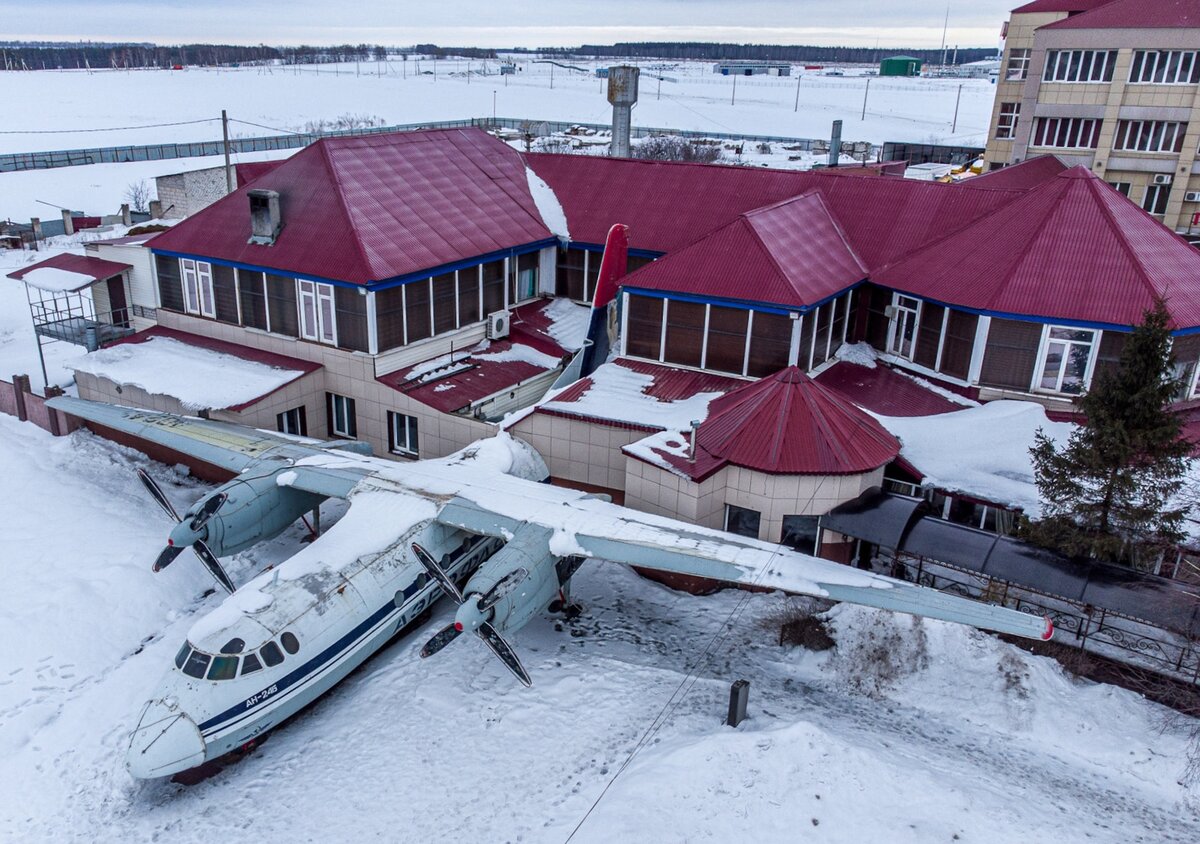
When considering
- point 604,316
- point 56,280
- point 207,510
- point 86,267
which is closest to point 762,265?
point 604,316

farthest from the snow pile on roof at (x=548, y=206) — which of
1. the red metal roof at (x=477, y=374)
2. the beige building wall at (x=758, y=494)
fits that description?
the beige building wall at (x=758, y=494)

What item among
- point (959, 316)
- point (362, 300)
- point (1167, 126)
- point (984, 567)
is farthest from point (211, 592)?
point (1167, 126)

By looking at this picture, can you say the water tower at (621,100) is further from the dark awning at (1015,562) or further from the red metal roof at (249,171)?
the dark awning at (1015,562)

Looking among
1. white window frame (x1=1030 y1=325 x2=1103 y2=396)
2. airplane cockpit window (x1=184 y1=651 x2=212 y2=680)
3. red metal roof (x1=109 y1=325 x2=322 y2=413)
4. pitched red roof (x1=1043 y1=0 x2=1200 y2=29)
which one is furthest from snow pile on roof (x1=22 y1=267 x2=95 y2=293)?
pitched red roof (x1=1043 y1=0 x2=1200 y2=29)

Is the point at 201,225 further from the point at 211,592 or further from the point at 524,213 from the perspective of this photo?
the point at 211,592

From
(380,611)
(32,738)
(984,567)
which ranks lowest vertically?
(32,738)

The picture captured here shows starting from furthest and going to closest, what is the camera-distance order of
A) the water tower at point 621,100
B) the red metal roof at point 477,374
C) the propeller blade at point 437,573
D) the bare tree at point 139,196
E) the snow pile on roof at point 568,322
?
the bare tree at point 139,196, the water tower at point 621,100, the snow pile on roof at point 568,322, the red metal roof at point 477,374, the propeller blade at point 437,573
